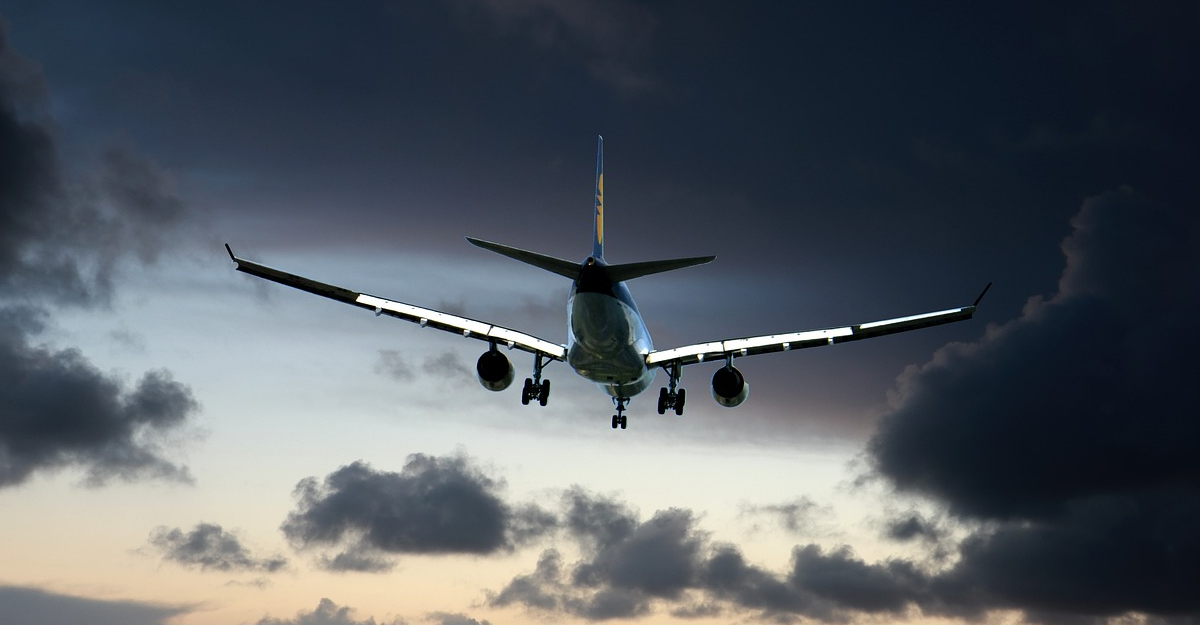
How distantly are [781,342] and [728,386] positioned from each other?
362 centimetres

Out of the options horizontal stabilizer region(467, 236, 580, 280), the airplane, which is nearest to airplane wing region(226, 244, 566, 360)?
the airplane

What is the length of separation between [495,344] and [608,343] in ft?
27.9

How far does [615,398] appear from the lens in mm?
67062

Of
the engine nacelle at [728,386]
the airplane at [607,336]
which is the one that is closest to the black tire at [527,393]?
the airplane at [607,336]

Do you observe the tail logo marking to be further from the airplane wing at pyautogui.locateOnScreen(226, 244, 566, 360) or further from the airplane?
the airplane wing at pyautogui.locateOnScreen(226, 244, 566, 360)

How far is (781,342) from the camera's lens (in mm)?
61875

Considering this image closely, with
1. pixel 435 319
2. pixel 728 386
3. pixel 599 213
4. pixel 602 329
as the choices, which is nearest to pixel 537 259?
pixel 602 329

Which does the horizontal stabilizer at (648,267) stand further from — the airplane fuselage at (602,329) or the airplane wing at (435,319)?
the airplane wing at (435,319)

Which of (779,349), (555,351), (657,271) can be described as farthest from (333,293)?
(779,349)

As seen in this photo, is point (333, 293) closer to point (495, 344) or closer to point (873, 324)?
point (495, 344)

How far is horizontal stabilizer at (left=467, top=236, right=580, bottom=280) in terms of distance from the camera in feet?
160

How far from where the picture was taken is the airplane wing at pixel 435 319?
57.3 meters

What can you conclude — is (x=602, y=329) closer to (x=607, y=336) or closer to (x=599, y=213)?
(x=607, y=336)

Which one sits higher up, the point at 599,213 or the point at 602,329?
the point at 599,213
